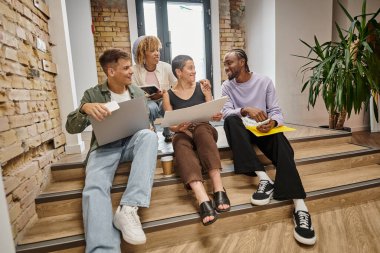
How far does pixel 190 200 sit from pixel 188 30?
A: 3.46 metres

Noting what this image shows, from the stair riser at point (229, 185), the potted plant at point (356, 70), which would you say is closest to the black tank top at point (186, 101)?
the stair riser at point (229, 185)

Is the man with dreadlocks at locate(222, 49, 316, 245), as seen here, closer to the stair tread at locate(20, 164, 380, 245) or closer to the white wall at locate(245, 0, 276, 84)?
the stair tread at locate(20, 164, 380, 245)

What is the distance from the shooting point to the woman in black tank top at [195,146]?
142 centimetres

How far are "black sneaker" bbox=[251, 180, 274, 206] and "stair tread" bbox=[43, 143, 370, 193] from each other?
0.48 metres

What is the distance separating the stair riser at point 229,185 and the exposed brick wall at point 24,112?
0.37 feet

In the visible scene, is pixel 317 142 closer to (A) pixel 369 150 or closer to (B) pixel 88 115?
(A) pixel 369 150

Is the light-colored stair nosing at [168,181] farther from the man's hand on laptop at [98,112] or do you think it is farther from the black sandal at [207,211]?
the man's hand on laptop at [98,112]

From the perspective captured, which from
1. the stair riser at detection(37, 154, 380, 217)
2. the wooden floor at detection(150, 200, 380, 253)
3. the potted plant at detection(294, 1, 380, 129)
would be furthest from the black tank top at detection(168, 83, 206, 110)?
the potted plant at detection(294, 1, 380, 129)

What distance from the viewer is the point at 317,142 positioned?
244 centimetres

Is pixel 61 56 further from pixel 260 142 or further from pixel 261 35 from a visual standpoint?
pixel 261 35

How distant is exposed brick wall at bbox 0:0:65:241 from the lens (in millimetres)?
1267

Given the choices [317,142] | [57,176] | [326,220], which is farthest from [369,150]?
[57,176]

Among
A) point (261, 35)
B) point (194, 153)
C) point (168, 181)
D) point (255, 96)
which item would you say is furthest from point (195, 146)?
point (261, 35)

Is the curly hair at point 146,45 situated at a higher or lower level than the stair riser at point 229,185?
higher
